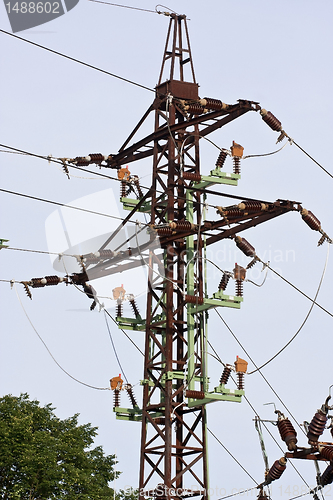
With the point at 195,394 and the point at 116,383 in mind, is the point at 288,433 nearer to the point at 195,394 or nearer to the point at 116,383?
the point at 195,394

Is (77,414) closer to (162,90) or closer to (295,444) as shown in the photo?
(162,90)

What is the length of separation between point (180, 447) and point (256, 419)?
17.6ft

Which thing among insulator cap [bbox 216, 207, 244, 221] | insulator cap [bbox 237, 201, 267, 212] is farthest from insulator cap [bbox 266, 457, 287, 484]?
insulator cap [bbox 216, 207, 244, 221]

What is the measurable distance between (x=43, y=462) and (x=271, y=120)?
20515 millimetres

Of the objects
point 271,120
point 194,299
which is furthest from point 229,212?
point 271,120

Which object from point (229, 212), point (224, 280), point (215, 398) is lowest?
point (215, 398)

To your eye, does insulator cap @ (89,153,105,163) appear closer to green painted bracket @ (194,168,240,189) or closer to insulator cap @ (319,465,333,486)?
green painted bracket @ (194,168,240,189)

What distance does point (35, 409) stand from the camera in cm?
4772

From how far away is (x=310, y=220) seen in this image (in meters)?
28.1

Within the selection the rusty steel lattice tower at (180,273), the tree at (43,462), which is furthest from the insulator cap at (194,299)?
the tree at (43,462)

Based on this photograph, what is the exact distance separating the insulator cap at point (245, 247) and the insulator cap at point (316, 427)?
953 centimetres

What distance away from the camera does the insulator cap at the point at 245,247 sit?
29625 millimetres

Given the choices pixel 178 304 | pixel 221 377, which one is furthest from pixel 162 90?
pixel 221 377

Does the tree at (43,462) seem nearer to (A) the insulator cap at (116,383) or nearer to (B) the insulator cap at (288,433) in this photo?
(A) the insulator cap at (116,383)
